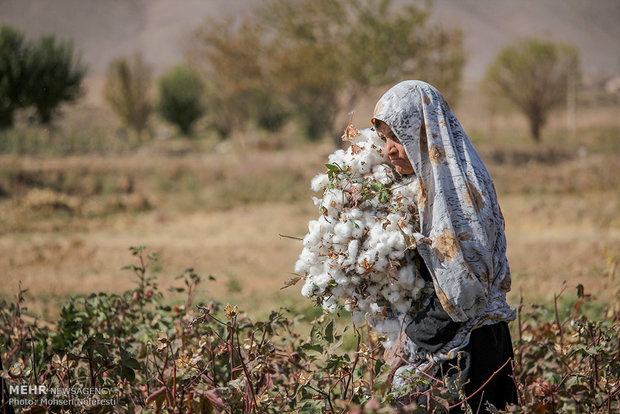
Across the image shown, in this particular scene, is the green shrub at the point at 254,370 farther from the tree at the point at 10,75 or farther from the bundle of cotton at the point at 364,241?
the tree at the point at 10,75

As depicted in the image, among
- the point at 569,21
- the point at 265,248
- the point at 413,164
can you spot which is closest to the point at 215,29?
the point at 265,248

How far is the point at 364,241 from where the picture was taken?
185 centimetres

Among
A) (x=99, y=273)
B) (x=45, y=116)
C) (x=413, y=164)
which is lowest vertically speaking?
(x=99, y=273)

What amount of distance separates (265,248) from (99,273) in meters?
A: 2.82

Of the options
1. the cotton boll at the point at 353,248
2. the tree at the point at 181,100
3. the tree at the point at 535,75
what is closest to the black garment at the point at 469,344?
the cotton boll at the point at 353,248

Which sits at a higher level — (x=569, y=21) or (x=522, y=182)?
(x=569, y=21)

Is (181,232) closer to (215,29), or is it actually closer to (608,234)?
(608,234)

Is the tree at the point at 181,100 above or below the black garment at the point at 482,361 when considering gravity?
above

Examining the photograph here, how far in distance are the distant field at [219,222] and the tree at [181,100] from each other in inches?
604

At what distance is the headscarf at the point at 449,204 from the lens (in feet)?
5.95

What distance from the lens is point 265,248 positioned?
9.66 meters

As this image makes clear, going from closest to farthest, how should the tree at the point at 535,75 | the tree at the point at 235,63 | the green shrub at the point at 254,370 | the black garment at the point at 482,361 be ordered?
the green shrub at the point at 254,370, the black garment at the point at 482,361, the tree at the point at 235,63, the tree at the point at 535,75

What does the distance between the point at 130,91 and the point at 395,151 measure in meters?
35.4

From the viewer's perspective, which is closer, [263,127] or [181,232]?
[181,232]
